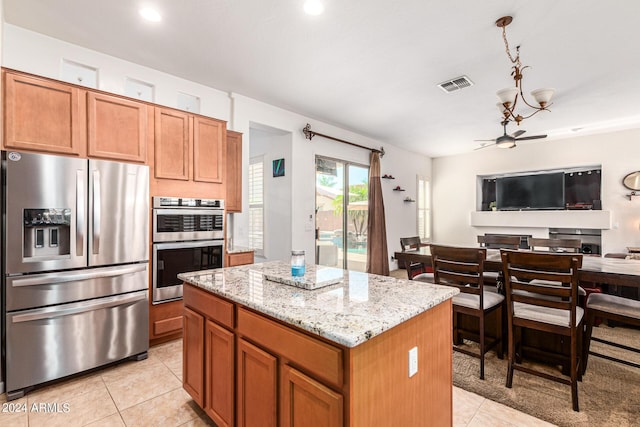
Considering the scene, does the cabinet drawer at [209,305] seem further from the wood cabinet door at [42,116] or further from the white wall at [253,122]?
the white wall at [253,122]

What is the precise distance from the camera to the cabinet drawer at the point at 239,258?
338 cm

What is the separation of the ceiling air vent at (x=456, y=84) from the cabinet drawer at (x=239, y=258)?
3.09 meters

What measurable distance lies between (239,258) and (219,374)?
1.87 m

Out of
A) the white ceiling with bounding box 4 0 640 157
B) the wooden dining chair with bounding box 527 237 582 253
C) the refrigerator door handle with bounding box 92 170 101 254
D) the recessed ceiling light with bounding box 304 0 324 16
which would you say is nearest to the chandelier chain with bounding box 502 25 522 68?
the white ceiling with bounding box 4 0 640 157

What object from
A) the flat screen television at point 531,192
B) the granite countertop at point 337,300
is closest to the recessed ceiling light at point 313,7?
the granite countertop at point 337,300

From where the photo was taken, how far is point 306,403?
117 cm

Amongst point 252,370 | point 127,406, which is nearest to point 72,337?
point 127,406

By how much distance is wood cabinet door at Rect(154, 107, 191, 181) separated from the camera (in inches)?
115

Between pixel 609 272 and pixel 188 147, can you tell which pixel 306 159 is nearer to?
pixel 188 147

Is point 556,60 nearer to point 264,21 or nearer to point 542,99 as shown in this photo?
point 542,99

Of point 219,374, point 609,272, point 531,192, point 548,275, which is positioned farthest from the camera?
point 531,192

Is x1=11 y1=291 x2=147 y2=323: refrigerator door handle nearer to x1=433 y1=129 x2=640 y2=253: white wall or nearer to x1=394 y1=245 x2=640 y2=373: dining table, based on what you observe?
x1=394 y1=245 x2=640 y2=373: dining table

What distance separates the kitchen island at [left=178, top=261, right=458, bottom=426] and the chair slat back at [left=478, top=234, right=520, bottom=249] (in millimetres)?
2901

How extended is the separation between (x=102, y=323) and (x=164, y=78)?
2.58 meters
